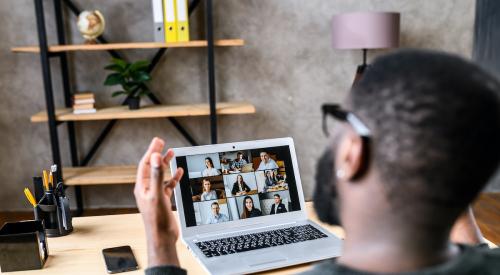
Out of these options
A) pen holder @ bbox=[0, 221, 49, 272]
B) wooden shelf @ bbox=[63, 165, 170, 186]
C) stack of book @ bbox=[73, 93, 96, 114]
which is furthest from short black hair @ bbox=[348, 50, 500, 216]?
stack of book @ bbox=[73, 93, 96, 114]

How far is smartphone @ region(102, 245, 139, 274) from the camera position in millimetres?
1160

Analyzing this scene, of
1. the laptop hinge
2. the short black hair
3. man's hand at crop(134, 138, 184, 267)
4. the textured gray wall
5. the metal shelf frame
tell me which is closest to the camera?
the short black hair

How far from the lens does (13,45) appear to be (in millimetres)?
3283

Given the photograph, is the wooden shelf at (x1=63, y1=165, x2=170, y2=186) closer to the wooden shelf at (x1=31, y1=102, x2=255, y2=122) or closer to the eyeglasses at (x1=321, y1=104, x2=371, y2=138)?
the wooden shelf at (x1=31, y1=102, x2=255, y2=122)

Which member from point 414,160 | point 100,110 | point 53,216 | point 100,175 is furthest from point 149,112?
point 414,160

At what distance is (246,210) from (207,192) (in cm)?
13

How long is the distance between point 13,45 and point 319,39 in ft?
7.12

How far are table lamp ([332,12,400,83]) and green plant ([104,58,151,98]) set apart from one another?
4.28 ft

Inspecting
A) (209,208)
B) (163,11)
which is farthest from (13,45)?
(209,208)

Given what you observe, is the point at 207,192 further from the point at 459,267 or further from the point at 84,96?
the point at 84,96

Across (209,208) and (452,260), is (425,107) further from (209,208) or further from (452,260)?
(209,208)

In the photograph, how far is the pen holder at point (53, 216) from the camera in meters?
1.38

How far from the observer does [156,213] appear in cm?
90

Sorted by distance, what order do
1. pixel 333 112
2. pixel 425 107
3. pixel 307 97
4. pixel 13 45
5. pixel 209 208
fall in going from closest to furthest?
1. pixel 425 107
2. pixel 333 112
3. pixel 209 208
4. pixel 13 45
5. pixel 307 97
